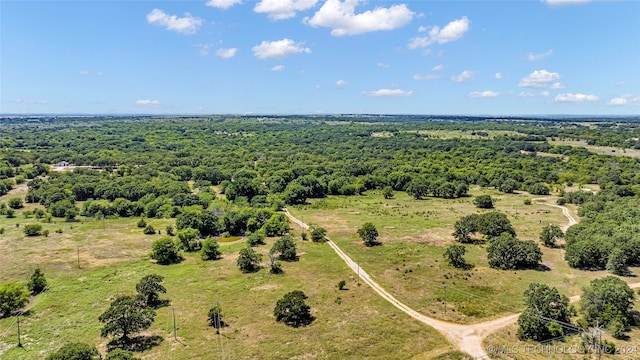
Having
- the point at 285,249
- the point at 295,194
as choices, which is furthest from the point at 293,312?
the point at 295,194

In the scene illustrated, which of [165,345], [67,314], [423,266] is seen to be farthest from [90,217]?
[423,266]

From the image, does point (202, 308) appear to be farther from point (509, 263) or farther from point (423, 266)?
point (509, 263)

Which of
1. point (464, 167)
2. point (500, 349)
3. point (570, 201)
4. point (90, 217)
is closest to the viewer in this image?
point (500, 349)

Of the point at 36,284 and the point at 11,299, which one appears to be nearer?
the point at 11,299

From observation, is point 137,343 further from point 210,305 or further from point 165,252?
point 165,252

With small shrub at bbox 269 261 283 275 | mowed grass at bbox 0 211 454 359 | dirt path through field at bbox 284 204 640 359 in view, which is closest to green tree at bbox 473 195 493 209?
dirt path through field at bbox 284 204 640 359

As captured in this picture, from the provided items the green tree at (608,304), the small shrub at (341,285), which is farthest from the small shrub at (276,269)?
the green tree at (608,304)

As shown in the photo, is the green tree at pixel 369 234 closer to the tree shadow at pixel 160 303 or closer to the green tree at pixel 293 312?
the green tree at pixel 293 312
